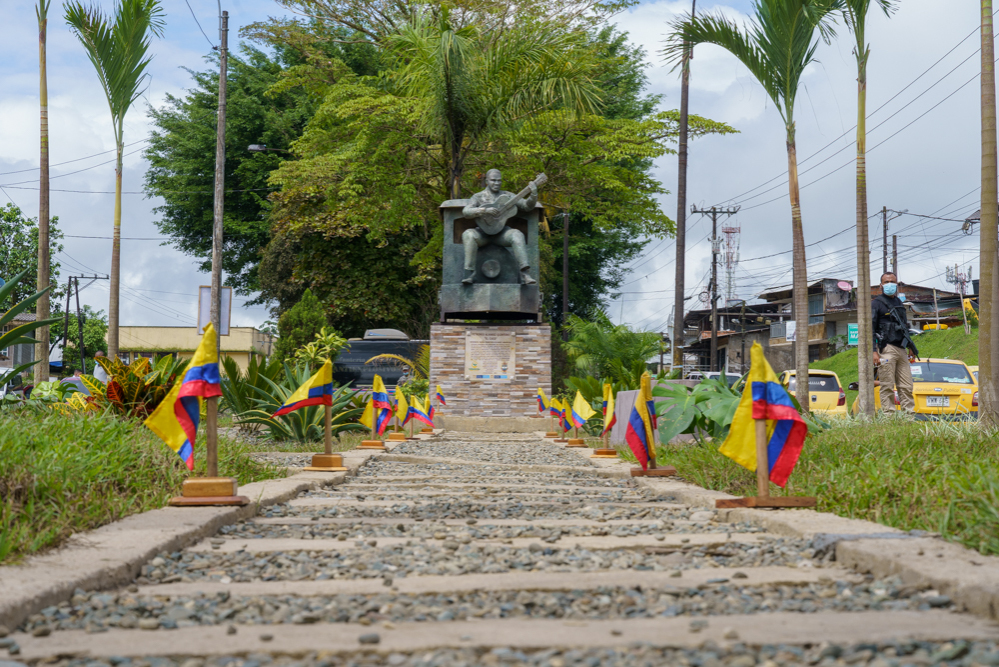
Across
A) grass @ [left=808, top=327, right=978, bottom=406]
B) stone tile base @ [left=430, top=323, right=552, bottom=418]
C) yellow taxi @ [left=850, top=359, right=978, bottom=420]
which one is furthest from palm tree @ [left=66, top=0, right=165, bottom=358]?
grass @ [left=808, top=327, right=978, bottom=406]

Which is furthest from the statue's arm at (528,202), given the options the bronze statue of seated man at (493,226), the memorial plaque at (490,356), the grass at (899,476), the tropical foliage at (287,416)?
the grass at (899,476)

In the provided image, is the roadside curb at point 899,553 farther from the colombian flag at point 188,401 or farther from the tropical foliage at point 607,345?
the tropical foliage at point 607,345

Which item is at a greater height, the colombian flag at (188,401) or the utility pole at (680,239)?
the utility pole at (680,239)

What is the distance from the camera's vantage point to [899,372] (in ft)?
37.4

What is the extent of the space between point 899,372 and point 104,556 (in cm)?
1038

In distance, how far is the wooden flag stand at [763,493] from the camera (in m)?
4.56

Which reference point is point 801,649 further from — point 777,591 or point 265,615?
point 265,615

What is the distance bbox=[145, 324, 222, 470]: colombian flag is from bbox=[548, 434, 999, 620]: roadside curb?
108 inches

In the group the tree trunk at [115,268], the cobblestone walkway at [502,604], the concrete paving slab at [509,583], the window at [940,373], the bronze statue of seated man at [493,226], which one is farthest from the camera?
the bronze statue of seated man at [493,226]

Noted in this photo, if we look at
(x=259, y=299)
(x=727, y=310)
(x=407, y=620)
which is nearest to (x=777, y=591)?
(x=407, y=620)

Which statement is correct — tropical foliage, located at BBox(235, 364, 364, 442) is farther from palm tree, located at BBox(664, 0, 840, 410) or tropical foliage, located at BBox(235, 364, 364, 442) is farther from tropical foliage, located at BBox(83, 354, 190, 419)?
palm tree, located at BBox(664, 0, 840, 410)

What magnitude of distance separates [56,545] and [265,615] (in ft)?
3.91

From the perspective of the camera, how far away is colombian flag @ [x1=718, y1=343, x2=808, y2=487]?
15.3ft

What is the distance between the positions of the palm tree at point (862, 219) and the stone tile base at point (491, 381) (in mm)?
7252
